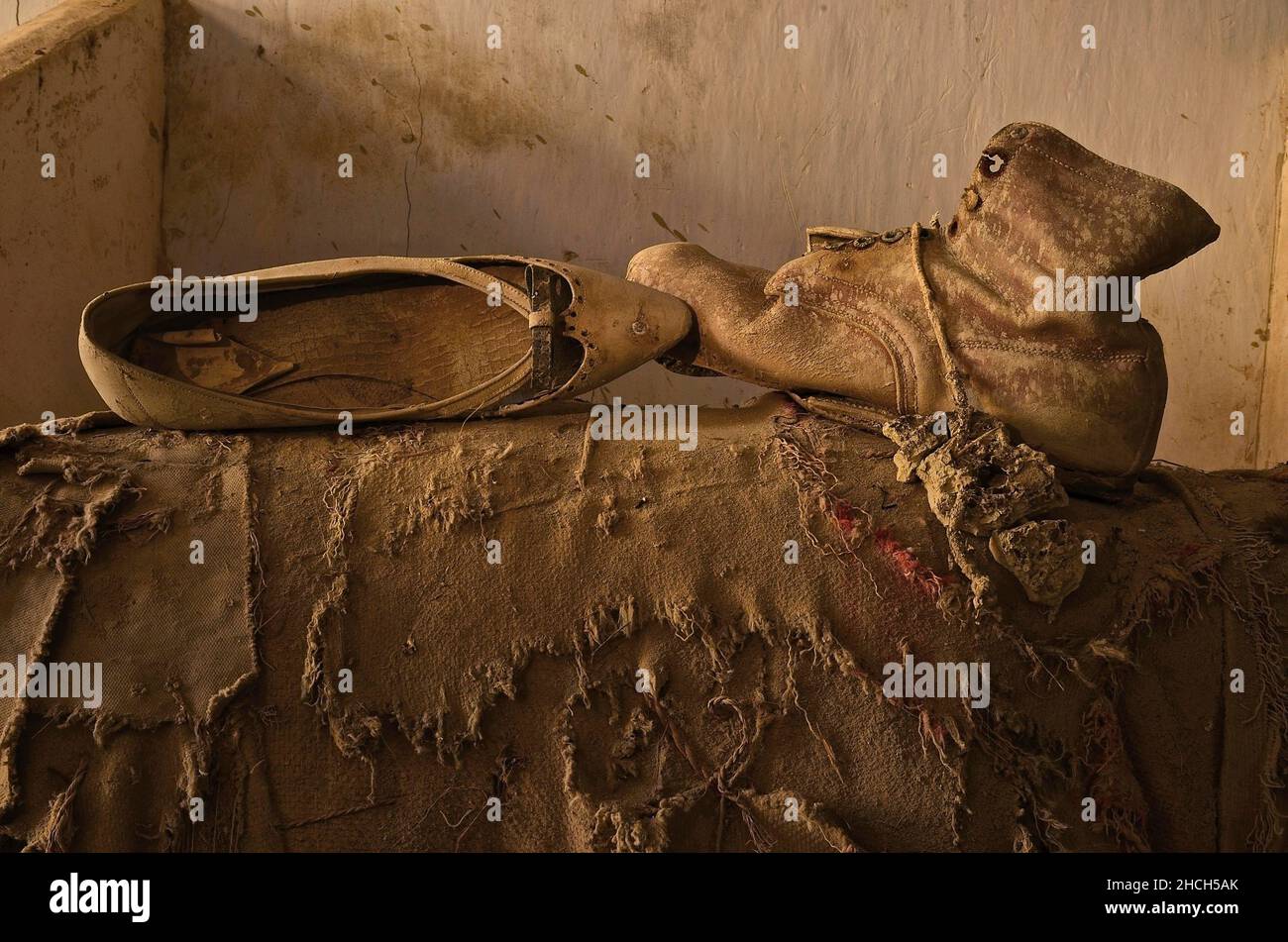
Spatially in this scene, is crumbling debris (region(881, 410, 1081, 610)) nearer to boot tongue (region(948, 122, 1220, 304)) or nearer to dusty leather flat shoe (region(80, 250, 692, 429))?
boot tongue (region(948, 122, 1220, 304))

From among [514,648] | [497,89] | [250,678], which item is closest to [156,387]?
[250,678]

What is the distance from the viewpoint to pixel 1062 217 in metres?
1.24

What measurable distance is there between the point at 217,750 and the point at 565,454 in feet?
1.55

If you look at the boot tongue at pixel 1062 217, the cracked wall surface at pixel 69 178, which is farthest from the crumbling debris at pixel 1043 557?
the cracked wall surface at pixel 69 178

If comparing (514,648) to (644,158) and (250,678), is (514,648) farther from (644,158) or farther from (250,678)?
(644,158)

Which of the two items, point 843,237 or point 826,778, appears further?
point 843,237

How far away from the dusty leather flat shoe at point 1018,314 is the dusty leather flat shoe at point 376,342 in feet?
0.65

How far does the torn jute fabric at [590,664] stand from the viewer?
3.40 feet

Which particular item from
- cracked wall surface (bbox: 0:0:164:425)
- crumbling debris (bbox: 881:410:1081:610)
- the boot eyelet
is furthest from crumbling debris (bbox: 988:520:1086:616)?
cracked wall surface (bbox: 0:0:164:425)

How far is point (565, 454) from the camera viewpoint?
1229 millimetres

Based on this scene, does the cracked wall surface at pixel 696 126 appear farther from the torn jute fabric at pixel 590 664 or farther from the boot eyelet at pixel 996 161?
the torn jute fabric at pixel 590 664

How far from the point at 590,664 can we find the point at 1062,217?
742mm
